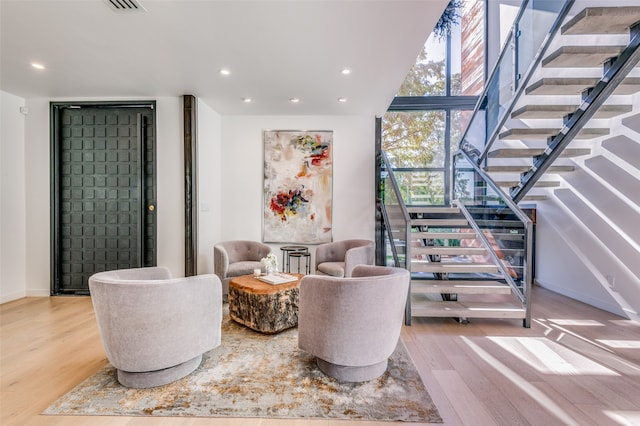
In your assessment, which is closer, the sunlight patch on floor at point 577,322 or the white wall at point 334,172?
the sunlight patch on floor at point 577,322

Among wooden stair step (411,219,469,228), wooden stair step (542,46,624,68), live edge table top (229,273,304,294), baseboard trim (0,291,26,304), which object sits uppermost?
wooden stair step (542,46,624,68)

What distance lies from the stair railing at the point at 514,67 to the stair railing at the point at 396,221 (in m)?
1.60

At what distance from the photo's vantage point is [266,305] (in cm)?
299

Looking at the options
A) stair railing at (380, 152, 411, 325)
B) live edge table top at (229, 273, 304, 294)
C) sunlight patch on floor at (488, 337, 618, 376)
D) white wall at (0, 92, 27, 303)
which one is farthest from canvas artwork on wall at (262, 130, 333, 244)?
white wall at (0, 92, 27, 303)

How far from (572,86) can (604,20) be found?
0.69m

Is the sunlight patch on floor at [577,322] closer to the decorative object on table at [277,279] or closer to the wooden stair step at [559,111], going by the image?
the wooden stair step at [559,111]

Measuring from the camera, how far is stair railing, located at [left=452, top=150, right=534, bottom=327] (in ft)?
11.1

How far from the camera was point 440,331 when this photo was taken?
128 inches

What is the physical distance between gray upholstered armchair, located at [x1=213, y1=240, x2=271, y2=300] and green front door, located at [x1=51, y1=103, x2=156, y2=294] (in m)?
1.08

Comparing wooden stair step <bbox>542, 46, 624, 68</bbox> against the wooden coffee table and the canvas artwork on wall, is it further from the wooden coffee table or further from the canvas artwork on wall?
the wooden coffee table

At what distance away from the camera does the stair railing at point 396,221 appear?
3.52 meters

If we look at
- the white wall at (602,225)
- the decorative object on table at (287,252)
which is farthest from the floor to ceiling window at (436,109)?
the decorative object on table at (287,252)

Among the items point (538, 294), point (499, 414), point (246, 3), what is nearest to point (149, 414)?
point (499, 414)

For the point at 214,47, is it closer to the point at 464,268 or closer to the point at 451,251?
the point at 451,251
